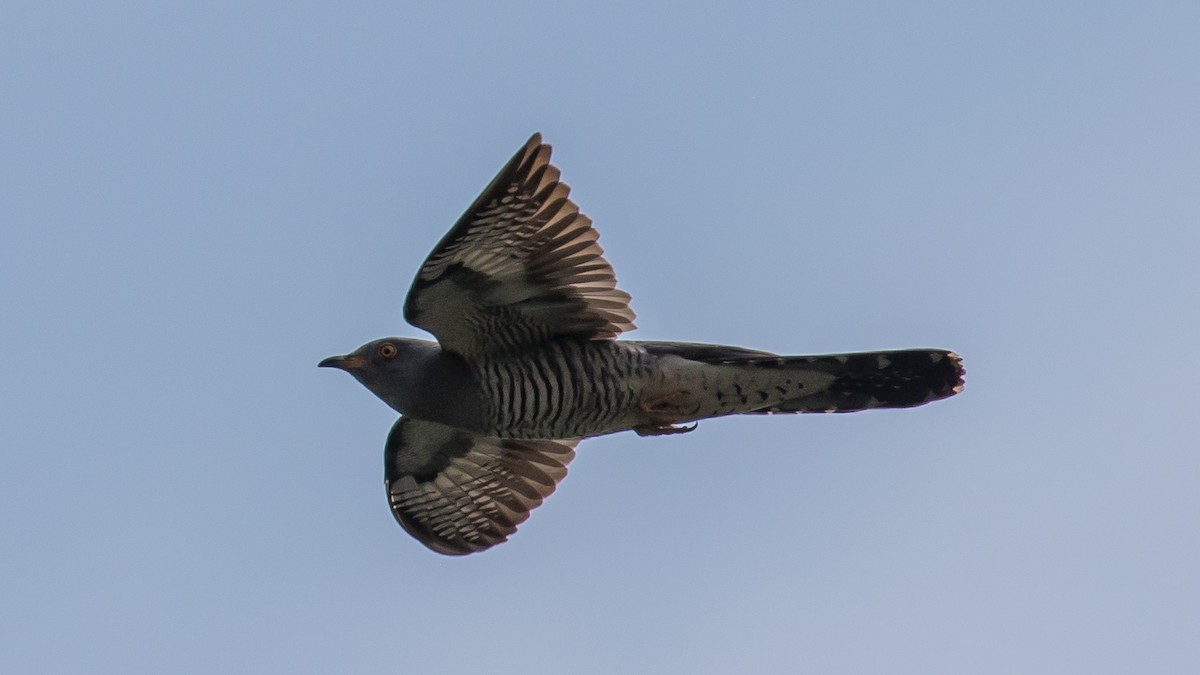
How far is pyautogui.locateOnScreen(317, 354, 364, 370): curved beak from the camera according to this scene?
9984 millimetres

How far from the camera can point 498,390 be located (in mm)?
9773

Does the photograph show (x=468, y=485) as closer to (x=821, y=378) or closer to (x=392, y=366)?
(x=392, y=366)

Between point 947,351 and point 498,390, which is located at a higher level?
point 947,351

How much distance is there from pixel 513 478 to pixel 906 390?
3018 mm

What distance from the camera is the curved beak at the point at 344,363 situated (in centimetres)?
998

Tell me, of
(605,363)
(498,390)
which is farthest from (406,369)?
(605,363)

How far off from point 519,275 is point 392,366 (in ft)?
3.45

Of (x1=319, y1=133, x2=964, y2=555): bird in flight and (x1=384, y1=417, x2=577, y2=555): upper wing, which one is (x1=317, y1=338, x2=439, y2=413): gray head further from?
(x1=384, y1=417, x2=577, y2=555): upper wing

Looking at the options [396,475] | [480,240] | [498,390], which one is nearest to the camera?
[480,240]

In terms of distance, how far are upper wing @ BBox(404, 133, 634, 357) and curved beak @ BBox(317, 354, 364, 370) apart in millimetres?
565

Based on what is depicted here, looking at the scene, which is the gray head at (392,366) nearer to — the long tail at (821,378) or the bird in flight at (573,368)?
the bird in flight at (573,368)

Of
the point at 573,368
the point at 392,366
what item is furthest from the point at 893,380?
the point at 392,366

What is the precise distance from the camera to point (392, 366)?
9930mm

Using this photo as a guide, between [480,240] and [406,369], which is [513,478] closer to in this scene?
[406,369]
